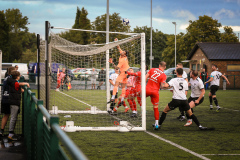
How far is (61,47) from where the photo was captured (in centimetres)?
1271

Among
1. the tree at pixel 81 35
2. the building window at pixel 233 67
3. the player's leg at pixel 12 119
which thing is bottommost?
the player's leg at pixel 12 119

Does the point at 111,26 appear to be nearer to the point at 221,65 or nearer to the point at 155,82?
the point at 221,65

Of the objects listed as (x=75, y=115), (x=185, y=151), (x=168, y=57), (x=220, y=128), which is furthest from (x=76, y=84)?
(x=168, y=57)

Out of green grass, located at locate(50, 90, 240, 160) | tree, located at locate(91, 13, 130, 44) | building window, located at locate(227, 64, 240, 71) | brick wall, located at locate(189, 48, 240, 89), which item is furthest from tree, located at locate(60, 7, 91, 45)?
green grass, located at locate(50, 90, 240, 160)

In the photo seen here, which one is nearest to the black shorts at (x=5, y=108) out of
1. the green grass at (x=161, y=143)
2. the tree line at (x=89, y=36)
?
the green grass at (x=161, y=143)

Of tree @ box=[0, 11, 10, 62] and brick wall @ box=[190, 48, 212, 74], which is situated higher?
tree @ box=[0, 11, 10, 62]

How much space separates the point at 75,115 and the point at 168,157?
754cm

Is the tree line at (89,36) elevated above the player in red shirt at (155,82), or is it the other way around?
the tree line at (89,36)

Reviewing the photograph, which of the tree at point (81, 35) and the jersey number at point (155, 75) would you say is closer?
the jersey number at point (155, 75)

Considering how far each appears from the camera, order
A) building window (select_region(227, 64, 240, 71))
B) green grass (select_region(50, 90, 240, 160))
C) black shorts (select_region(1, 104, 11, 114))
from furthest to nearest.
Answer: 1. building window (select_region(227, 64, 240, 71))
2. black shorts (select_region(1, 104, 11, 114))
3. green grass (select_region(50, 90, 240, 160))

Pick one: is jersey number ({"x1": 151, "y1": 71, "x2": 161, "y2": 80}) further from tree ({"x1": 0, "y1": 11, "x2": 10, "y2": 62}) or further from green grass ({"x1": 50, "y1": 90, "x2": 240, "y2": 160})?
tree ({"x1": 0, "y1": 11, "x2": 10, "y2": 62})

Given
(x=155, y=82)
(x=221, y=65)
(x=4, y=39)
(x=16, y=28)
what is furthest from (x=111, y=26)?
(x=16, y=28)

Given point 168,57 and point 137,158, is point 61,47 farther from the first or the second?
point 168,57

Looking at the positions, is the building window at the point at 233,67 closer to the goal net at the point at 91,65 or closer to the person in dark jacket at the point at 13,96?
the goal net at the point at 91,65
